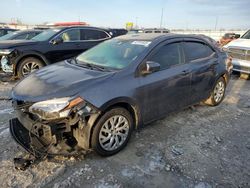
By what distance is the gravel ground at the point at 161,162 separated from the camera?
296 centimetres

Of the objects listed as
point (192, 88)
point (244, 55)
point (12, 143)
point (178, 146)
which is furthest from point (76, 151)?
point (244, 55)

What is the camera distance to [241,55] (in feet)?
28.4

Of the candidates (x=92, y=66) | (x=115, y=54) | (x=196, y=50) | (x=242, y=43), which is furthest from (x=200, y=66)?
(x=242, y=43)

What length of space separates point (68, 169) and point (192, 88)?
106 inches

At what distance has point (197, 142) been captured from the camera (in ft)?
13.1

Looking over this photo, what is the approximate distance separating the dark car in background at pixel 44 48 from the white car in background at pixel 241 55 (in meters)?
4.96

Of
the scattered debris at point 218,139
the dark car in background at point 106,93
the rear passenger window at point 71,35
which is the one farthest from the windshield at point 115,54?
the rear passenger window at point 71,35

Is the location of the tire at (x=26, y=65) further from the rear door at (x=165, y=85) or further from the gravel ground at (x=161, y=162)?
the rear door at (x=165, y=85)

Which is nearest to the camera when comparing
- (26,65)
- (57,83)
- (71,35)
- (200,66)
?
(57,83)

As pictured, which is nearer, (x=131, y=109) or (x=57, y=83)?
(x=57, y=83)

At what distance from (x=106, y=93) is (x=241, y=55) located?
7.12m

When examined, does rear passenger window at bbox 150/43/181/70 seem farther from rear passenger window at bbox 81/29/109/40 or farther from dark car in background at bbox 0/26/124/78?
rear passenger window at bbox 81/29/109/40

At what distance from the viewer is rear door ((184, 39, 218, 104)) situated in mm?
4586

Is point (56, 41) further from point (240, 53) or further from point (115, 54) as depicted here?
point (240, 53)
